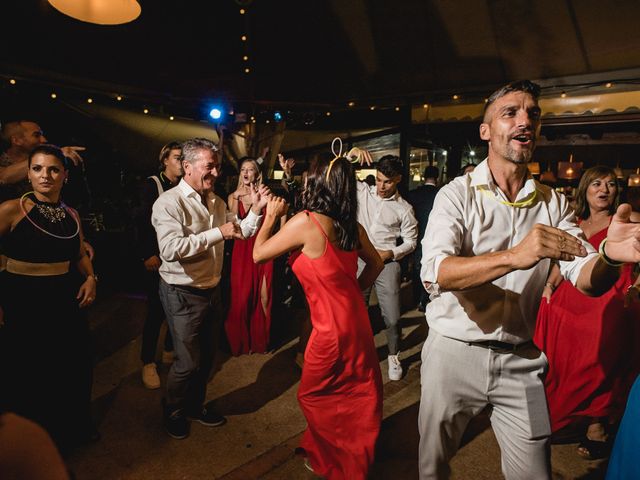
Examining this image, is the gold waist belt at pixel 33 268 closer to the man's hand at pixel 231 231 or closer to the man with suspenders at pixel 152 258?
the man with suspenders at pixel 152 258

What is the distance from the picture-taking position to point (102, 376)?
11.9 ft

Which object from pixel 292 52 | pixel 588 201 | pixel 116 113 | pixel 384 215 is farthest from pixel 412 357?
pixel 116 113

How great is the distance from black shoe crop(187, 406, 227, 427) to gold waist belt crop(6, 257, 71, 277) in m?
1.49

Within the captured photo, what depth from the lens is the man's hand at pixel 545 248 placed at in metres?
1.20

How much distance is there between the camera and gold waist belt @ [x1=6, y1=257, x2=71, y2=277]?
7.84ft

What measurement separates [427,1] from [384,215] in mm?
5232

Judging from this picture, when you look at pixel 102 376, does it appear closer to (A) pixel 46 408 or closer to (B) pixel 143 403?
(B) pixel 143 403

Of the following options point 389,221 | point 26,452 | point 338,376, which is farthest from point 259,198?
point 26,452

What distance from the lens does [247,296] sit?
4148 mm

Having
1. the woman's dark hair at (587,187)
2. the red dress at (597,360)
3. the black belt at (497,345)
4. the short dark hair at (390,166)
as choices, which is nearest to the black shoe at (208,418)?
the black belt at (497,345)

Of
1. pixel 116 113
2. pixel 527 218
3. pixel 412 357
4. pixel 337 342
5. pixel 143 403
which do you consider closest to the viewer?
pixel 527 218

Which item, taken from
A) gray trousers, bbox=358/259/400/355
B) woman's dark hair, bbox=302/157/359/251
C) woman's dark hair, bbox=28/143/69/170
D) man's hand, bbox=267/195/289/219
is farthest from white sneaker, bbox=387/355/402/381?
woman's dark hair, bbox=28/143/69/170

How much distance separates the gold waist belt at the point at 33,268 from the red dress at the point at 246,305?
185 centimetres

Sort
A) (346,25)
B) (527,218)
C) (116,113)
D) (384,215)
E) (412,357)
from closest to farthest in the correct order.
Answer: (527,218) < (384,215) < (412,357) < (346,25) < (116,113)
